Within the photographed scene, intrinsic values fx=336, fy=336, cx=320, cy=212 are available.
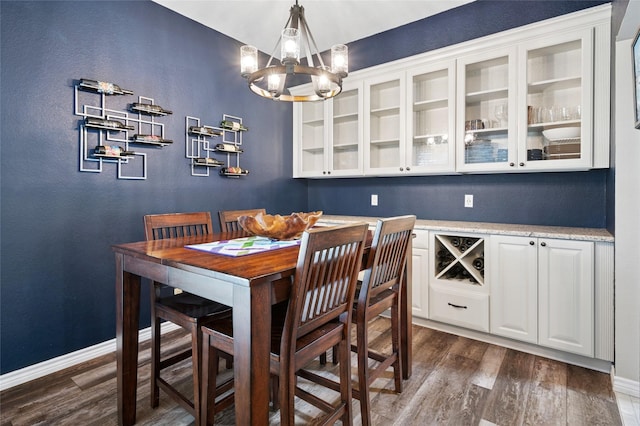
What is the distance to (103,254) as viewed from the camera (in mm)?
2447

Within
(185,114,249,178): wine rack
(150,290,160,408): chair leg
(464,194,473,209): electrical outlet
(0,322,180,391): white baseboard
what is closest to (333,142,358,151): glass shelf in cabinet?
(185,114,249,178): wine rack

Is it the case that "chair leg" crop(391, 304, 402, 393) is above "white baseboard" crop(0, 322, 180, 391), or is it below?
above

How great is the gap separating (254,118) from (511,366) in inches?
123

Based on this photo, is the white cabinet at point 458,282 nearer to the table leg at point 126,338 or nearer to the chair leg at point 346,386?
the chair leg at point 346,386

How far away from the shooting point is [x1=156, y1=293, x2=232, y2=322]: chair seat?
1544mm

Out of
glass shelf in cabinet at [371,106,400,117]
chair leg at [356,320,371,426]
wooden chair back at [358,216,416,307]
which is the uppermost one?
glass shelf in cabinet at [371,106,400,117]

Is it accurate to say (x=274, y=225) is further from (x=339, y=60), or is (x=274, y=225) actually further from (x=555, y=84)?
(x=555, y=84)

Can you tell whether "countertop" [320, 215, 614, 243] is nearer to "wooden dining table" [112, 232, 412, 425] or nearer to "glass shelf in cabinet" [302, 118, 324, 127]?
"wooden dining table" [112, 232, 412, 425]

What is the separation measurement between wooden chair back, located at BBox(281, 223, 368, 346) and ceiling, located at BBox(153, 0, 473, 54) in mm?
2395

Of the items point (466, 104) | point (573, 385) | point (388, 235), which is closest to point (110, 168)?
point (388, 235)

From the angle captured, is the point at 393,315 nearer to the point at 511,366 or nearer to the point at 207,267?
the point at 511,366

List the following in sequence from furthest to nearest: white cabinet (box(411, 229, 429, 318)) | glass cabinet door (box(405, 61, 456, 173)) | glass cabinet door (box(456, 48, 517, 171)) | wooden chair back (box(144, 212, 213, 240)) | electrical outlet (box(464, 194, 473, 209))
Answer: electrical outlet (box(464, 194, 473, 209))
glass cabinet door (box(405, 61, 456, 173))
white cabinet (box(411, 229, 429, 318))
glass cabinet door (box(456, 48, 517, 171))
wooden chair back (box(144, 212, 213, 240))

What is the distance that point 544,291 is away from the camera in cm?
226

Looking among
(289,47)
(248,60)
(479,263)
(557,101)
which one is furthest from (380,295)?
(557,101)
